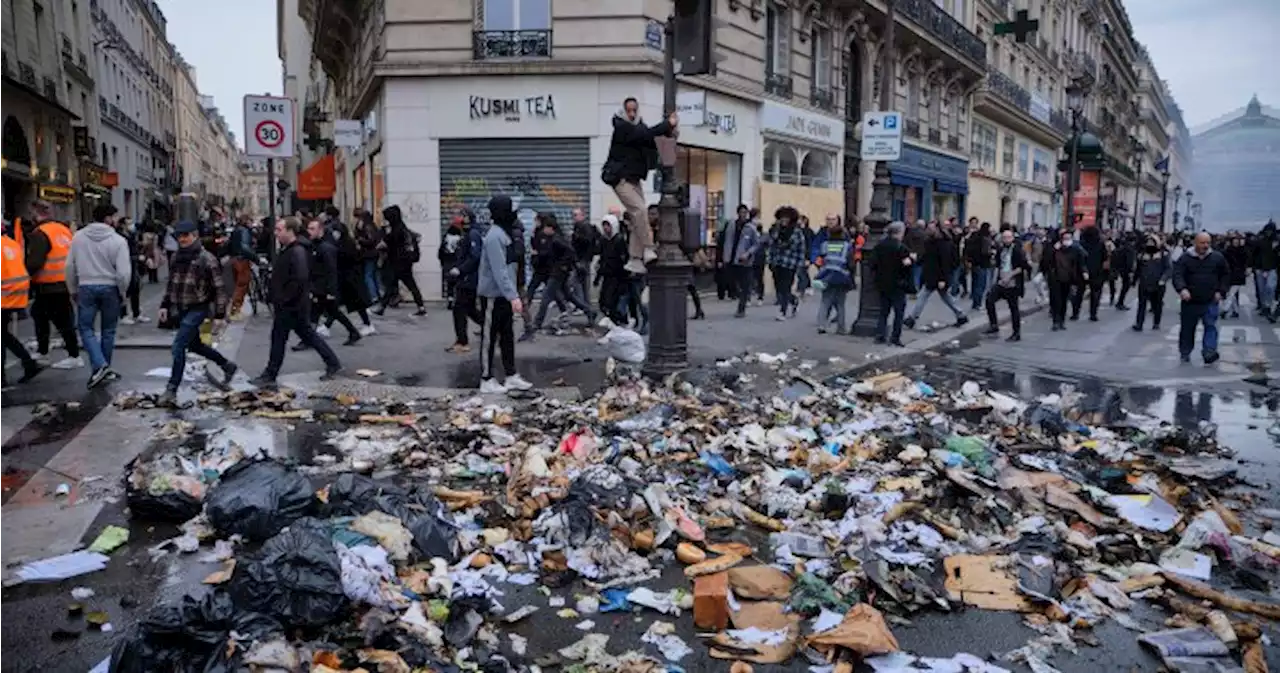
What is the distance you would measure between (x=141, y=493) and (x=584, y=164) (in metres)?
12.9

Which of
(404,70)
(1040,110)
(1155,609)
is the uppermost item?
(1040,110)

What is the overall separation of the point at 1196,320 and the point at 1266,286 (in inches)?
366

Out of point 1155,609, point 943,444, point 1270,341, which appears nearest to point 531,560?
point 1155,609

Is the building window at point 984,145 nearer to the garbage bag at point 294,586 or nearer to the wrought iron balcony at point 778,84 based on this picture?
the wrought iron balcony at point 778,84

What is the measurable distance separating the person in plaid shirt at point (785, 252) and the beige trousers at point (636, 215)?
3801mm

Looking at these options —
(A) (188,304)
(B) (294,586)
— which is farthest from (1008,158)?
(B) (294,586)

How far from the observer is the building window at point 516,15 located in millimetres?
17078

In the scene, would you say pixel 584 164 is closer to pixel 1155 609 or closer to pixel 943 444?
pixel 943 444

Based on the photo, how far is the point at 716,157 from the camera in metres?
20.0

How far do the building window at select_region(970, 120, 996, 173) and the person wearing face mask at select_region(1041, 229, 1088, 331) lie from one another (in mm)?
22376

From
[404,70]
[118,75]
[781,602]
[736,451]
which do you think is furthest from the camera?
[118,75]

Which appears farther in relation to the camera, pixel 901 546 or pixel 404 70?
pixel 404 70

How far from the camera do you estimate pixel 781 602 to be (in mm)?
4199

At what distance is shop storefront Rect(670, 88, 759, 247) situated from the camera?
18.8 meters
